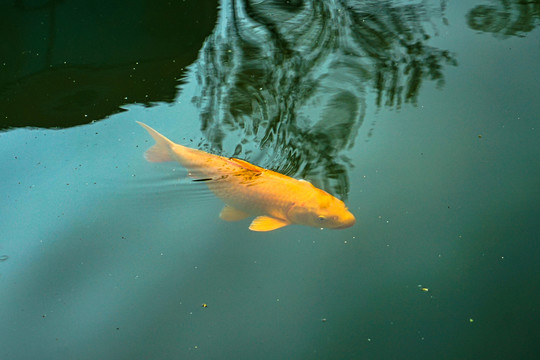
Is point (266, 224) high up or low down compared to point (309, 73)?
down

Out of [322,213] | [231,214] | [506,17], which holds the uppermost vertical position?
[506,17]

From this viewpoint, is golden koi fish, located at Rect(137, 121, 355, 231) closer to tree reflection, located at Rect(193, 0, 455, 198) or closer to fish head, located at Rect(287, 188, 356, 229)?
fish head, located at Rect(287, 188, 356, 229)

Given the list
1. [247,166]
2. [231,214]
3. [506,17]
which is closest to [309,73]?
[247,166]

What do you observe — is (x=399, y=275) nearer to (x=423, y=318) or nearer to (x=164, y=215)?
(x=423, y=318)

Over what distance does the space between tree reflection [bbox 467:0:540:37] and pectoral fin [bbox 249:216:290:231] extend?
2028mm

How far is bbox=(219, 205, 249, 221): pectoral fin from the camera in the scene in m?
2.37

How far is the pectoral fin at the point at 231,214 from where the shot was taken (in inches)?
93.4

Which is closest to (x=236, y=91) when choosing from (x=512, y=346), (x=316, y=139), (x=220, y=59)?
(x=220, y=59)

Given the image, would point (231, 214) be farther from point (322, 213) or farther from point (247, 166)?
point (322, 213)

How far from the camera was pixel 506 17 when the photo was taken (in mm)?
3443

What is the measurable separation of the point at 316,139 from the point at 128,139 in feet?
3.42

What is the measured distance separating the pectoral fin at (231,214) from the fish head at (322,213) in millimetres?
225

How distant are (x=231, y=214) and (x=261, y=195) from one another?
0.17 meters

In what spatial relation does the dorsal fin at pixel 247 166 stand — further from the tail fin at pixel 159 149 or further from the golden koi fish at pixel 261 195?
the tail fin at pixel 159 149
